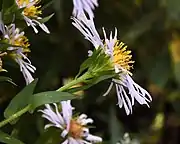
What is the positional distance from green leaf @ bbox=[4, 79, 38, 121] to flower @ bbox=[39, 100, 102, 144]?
8 centimetres

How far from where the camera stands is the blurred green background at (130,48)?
3.86 ft

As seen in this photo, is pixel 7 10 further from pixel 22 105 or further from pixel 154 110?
pixel 154 110

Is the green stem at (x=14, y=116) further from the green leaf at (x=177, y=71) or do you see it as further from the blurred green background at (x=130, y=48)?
the green leaf at (x=177, y=71)

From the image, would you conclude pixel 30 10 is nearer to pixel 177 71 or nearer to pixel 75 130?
pixel 75 130

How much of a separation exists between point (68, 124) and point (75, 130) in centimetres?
1

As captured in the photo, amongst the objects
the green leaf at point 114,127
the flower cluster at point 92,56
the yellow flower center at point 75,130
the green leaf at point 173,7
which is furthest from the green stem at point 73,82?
the green leaf at point 173,7

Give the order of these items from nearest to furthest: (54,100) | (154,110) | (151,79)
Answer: (54,100) → (151,79) → (154,110)

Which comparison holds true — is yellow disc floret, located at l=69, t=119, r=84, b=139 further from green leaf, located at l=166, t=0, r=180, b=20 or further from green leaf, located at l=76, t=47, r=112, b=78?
green leaf, located at l=166, t=0, r=180, b=20

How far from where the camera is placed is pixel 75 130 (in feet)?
2.29

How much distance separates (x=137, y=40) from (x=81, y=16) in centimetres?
73

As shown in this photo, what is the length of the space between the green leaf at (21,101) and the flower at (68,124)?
0.08 m

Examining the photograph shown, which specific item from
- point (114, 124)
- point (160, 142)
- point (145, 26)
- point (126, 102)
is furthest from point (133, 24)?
point (126, 102)

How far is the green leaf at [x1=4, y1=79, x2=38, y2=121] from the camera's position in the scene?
58cm

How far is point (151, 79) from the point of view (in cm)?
127
